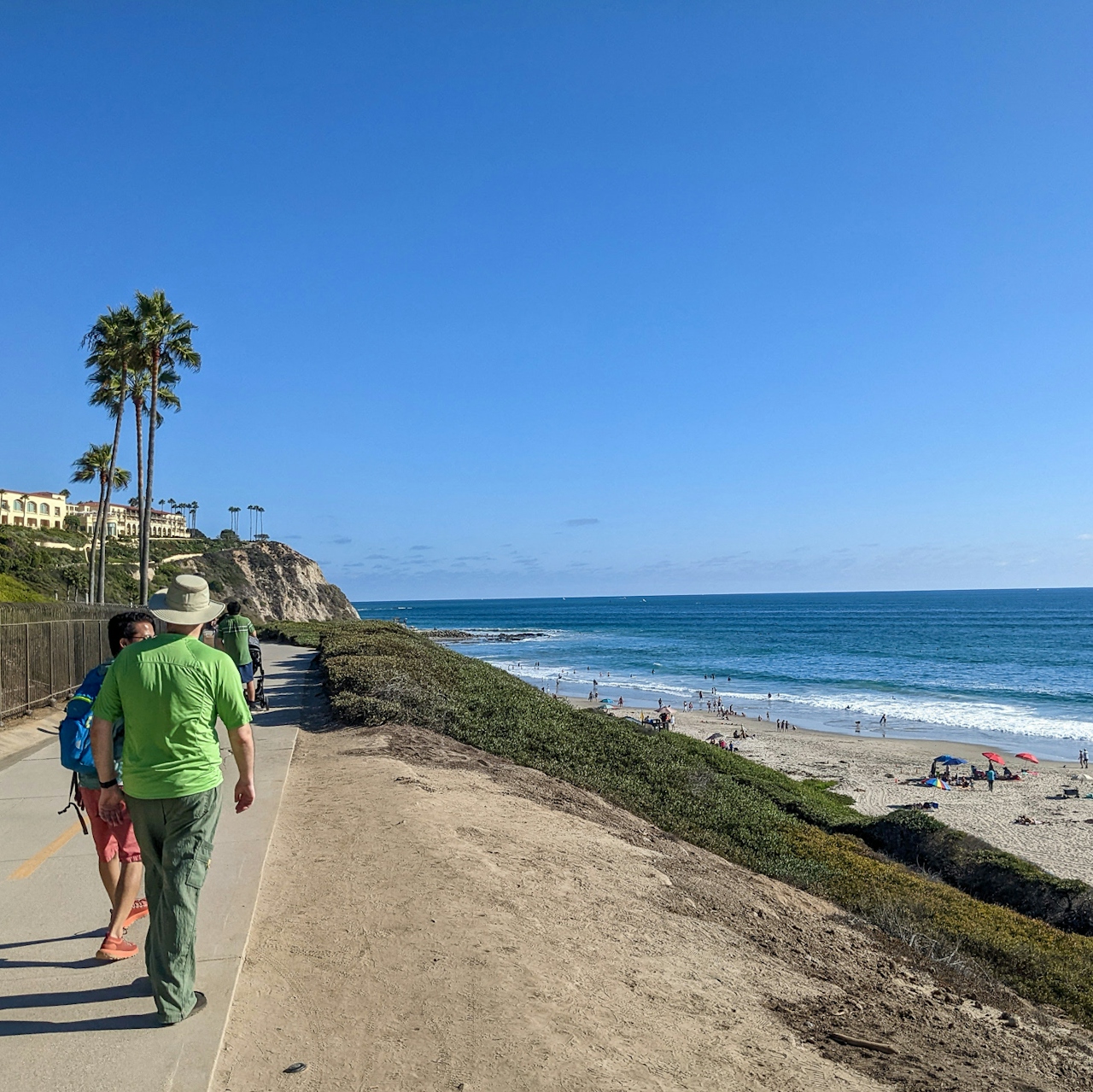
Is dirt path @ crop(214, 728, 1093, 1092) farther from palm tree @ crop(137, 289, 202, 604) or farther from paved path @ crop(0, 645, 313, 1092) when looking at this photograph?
palm tree @ crop(137, 289, 202, 604)

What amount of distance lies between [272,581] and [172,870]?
84483mm

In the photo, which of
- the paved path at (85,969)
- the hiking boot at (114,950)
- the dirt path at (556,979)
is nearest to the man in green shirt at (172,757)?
the paved path at (85,969)

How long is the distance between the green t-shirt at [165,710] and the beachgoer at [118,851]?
31.7 inches

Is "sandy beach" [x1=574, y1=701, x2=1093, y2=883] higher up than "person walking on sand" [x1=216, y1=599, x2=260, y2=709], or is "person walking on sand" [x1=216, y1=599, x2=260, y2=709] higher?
"person walking on sand" [x1=216, y1=599, x2=260, y2=709]

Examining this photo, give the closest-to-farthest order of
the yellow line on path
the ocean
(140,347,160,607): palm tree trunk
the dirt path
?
the dirt path, the yellow line on path, (140,347,160,607): palm tree trunk, the ocean

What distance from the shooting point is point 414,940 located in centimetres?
532

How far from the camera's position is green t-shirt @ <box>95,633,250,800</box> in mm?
3666

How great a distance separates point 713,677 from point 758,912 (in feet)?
173

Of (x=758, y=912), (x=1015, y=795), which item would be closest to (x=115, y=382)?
(x=758, y=912)

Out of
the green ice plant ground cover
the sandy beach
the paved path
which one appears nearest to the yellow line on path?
the paved path

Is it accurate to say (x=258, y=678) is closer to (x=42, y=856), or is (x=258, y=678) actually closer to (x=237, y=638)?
(x=237, y=638)

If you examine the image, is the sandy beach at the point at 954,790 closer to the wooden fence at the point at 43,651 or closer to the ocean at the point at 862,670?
the ocean at the point at 862,670

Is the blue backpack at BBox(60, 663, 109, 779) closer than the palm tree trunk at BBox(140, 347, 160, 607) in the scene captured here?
Yes

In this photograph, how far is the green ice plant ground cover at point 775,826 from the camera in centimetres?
917
